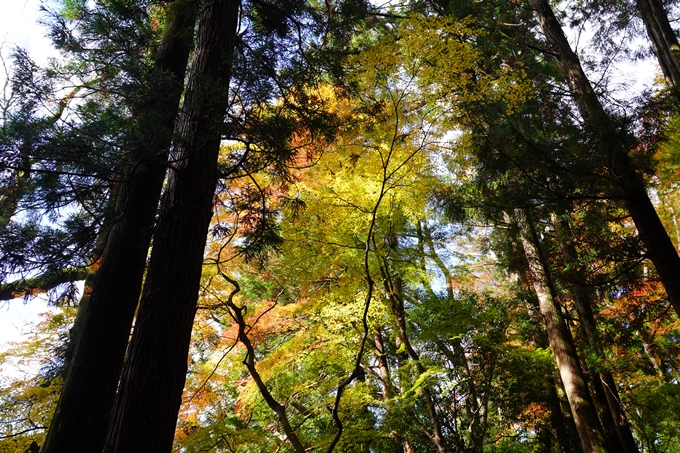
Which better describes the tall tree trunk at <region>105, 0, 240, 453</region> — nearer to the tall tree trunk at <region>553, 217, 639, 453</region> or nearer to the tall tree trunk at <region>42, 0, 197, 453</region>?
the tall tree trunk at <region>42, 0, 197, 453</region>

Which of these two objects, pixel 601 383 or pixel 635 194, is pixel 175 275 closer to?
pixel 635 194

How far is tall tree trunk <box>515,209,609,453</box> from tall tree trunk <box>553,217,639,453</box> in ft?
1.30

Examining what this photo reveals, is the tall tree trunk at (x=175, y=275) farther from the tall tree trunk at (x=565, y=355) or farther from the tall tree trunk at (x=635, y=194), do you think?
the tall tree trunk at (x=565, y=355)

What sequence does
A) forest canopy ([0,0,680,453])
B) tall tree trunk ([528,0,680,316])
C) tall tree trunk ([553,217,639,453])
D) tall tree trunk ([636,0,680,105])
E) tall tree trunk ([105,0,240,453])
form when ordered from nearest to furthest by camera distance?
tall tree trunk ([105,0,240,453])
forest canopy ([0,0,680,453])
tall tree trunk ([528,0,680,316])
tall tree trunk ([636,0,680,105])
tall tree trunk ([553,217,639,453])

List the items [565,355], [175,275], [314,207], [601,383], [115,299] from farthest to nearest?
[601,383]
[314,207]
[565,355]
[115,299]
[175,275]

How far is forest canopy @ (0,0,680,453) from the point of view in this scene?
2615 mm

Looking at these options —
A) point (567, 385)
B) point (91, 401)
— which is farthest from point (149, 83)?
point (567, 385)

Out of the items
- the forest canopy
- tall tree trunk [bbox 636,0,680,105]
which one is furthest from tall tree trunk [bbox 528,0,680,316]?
tall tree trunk [bbox 636,0,680,105]

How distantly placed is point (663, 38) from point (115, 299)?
21.7ft

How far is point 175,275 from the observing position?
91.7 inches

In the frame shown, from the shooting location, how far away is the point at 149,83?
2.90m

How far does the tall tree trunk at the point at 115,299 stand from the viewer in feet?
9.61

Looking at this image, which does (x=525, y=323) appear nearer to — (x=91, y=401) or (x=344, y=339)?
(x=344, y=339)

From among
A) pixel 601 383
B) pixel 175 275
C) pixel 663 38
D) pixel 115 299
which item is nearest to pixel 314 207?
pixel 115 299
